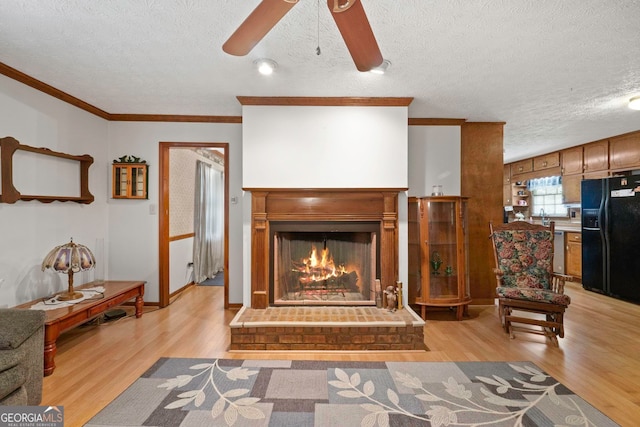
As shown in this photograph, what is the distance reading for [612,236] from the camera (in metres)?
4.25

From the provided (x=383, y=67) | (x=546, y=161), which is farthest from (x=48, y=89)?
(x=546, y=161)

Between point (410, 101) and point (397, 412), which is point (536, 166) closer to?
point (410, 101)

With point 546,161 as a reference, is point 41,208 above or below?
below

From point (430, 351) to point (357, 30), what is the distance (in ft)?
8.29

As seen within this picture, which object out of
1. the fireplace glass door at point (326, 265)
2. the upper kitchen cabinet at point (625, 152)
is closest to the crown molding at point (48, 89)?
the fireplace glass door at point (326, 265)

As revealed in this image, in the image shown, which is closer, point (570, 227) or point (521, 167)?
point (570, 227)

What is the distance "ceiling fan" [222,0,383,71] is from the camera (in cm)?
121

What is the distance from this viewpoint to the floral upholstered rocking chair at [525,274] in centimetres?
300

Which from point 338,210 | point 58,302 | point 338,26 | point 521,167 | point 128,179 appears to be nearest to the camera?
point 338,26

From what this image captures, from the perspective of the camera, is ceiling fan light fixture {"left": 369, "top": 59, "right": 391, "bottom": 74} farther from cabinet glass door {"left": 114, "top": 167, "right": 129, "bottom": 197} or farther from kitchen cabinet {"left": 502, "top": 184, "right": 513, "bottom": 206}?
kitchen cabinet {"left": 502, "top": 184, "right": 513, "bottom": 206}

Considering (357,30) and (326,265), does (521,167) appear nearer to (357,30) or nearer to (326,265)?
(326,265)

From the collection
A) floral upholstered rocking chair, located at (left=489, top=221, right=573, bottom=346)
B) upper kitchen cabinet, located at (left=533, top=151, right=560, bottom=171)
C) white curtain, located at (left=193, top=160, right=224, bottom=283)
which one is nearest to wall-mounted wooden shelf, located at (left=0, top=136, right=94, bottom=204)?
white curtain, located at (left=193, top=160, right=224, bottom=283)

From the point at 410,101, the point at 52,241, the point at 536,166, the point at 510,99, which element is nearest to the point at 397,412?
the point at 410,101

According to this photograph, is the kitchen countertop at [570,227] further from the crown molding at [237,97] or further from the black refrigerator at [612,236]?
the crown molding at [237,97]
